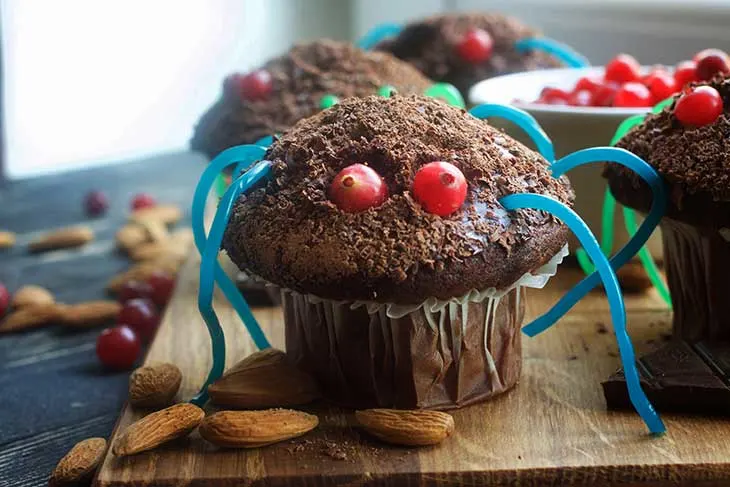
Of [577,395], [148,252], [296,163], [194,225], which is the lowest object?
[148,252]

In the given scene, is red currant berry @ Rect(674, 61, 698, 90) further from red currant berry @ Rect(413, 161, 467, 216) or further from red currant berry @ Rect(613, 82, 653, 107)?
red currant berry @ Rect(413, 161, 467, 216)

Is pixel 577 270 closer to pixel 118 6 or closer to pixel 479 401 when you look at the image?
pixel 479 401

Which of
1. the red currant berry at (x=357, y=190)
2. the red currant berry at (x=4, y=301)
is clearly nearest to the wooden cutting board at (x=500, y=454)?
the red currant berry at (x=357, y=190)

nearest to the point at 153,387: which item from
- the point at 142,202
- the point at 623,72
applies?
the point at 623,72

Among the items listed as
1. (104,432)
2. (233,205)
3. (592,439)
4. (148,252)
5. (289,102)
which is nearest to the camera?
(592,439)

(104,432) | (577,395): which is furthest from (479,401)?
(104,432)

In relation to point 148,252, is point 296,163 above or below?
above

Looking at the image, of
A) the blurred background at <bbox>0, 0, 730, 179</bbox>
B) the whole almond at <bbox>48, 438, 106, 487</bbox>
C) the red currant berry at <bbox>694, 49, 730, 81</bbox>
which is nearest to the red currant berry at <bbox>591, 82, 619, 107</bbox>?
the red currant berry at <bbox>694, 49, 730, 81</bbox>

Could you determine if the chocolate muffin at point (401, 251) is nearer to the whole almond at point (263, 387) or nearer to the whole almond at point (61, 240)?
the whole almond at point (263, 387)
